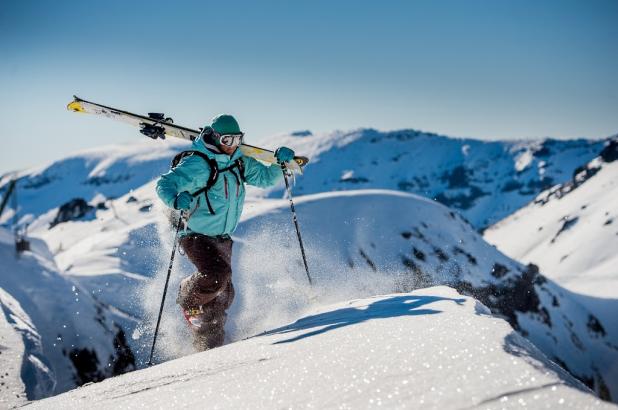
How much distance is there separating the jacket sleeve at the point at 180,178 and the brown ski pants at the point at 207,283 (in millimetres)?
839

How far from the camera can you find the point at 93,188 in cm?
17800

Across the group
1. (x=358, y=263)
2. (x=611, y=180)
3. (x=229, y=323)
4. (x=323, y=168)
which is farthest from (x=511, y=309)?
(x=323, y=168)

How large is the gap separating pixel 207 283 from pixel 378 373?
13.9ft

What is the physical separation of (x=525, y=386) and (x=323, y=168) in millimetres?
188593

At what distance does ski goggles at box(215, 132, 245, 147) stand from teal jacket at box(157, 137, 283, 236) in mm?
166

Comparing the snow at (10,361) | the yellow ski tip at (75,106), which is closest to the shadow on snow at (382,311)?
the snow at (10,361)

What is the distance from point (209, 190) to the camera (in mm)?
5957

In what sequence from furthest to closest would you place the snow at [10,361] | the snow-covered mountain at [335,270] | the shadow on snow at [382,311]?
the snow-covered mountain at [335,270], the snow at [10,361], the shadow on snow at [382,311]

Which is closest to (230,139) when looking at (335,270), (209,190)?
(209,190)

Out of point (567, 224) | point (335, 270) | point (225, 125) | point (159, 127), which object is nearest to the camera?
point (225, 125)

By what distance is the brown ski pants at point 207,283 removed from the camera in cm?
608

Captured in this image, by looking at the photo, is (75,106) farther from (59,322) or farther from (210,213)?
(210,213)

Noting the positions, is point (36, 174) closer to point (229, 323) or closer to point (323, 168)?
point (323, 168)

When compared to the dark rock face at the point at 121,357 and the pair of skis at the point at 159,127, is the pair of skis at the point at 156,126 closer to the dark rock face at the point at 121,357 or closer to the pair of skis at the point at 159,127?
the pair of skis at the point at 159,127
